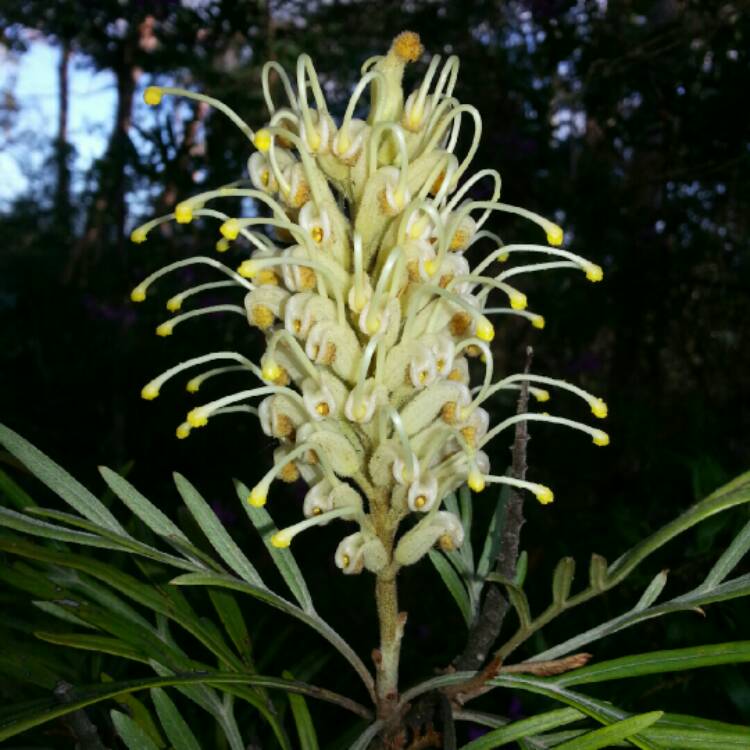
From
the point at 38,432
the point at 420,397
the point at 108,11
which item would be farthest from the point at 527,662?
the point at 108,11

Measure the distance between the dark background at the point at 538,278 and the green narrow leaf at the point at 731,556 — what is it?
637 mm

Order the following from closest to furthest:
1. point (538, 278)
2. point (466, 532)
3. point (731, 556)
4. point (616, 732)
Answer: point (616, 732) < point (731, 556) < point (466, 532) < point (538, 278)

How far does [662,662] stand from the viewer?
52 cm

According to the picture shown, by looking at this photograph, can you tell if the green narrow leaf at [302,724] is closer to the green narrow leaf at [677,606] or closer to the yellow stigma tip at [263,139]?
the green narrow leaf at [677,606]

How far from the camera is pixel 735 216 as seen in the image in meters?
3.00

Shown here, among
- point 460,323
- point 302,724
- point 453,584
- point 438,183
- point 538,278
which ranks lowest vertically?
point 302,724

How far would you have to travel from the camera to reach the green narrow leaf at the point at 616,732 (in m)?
0.45

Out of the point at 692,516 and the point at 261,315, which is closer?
the point at 692,516

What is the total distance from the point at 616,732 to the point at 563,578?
0.31 ft

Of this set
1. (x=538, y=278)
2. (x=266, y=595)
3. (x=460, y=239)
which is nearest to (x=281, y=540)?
(x=266, y=595)

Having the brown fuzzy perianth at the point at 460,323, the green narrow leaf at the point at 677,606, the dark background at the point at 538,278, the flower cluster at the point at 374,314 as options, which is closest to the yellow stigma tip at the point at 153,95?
the flower cluster at the point at 374,314

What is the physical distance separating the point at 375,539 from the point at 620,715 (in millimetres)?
193

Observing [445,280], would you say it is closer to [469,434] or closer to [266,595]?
[469,434]

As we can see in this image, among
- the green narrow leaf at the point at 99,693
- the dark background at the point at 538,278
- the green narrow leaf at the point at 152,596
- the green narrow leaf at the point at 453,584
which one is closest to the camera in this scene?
the green narrow leaf at the point at 99,693
